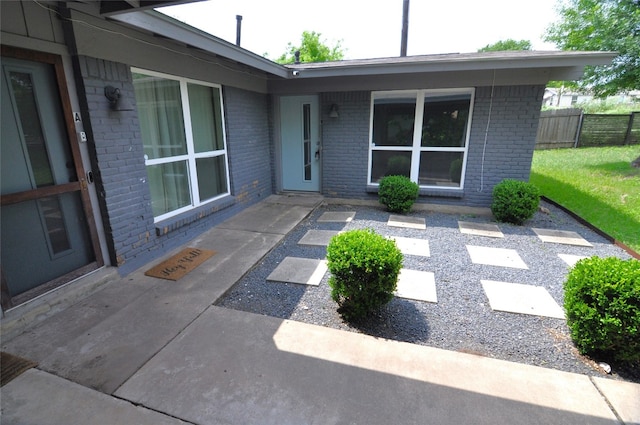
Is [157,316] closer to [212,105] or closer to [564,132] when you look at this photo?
[212,105]

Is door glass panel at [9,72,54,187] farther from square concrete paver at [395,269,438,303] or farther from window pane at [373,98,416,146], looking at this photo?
window pane at [373,98,416,146]

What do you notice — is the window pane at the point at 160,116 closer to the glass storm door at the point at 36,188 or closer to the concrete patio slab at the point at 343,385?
the glass storm door at the point at 36,188

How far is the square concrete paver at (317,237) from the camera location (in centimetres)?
441

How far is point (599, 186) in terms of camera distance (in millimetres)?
7164

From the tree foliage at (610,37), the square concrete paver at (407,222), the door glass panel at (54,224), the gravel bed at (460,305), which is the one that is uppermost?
the tree foliage at (610,37)

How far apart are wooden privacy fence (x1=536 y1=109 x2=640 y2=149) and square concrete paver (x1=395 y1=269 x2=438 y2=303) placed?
1406 cm

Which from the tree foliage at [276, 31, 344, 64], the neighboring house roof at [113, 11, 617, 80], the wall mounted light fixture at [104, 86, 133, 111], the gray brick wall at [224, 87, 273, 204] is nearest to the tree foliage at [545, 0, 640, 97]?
the neighboring house roof at [113, 11, 617, 80]

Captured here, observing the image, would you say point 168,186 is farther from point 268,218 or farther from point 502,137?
point 502,137

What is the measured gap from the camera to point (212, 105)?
4.93 metres

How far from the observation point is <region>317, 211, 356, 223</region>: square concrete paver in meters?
5.45

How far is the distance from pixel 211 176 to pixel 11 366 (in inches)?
132

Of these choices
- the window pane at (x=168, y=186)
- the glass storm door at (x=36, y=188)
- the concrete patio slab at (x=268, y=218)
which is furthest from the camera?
the concrete patio slab at (x=268, y=218)

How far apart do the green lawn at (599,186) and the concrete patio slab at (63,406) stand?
5.79 m

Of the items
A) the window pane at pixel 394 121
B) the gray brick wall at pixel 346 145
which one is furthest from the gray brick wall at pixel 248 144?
the window pane at pixel 394 121
